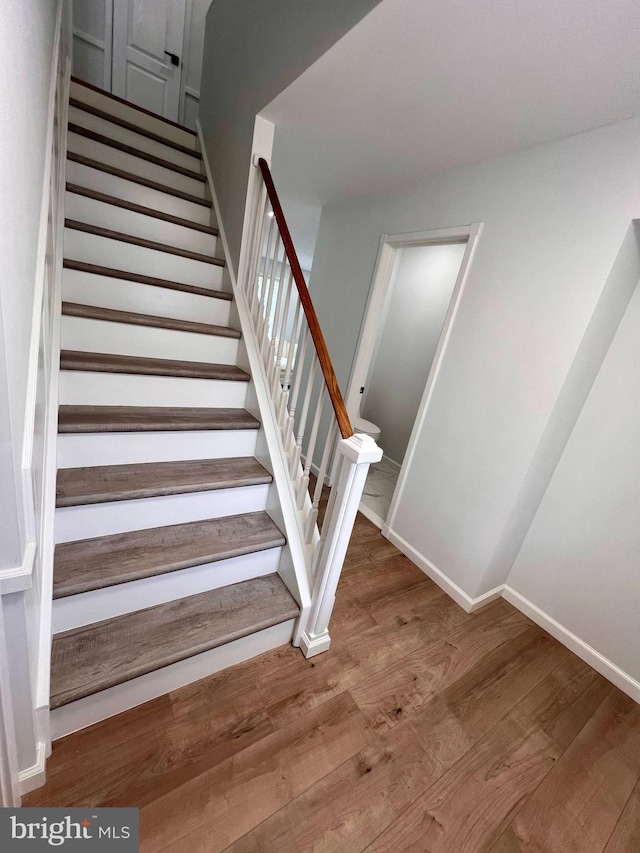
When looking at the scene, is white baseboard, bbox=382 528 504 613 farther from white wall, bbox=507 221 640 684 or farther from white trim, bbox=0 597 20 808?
white trim, bbox=0 597 20 808

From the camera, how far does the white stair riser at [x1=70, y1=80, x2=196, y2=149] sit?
7.68 ft

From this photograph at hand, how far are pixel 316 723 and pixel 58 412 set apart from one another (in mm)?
1583

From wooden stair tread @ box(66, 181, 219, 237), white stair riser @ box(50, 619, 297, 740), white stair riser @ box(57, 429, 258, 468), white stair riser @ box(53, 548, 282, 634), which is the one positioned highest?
wooden stair tread @ box(66, 181, 219, 237)

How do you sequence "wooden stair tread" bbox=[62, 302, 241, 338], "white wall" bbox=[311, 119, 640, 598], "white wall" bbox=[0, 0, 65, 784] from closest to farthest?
"white wall" bbox=[0, 0, 65, 784] < "white wall" bbox=[311, 119, 640, 598] < "wooden stair tread" bbox=[62, 302, 241, 338]

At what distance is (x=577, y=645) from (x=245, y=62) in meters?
3.66

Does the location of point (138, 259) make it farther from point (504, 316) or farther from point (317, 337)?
point (504, 316)

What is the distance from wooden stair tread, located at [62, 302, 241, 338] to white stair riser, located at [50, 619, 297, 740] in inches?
58.5

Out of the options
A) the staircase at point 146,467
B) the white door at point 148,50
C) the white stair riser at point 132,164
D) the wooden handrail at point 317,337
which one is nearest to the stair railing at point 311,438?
the wooden handrail at point 317,337

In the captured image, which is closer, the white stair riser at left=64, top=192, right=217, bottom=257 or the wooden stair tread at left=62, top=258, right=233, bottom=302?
the wooden stair tread at left=62, top=258, right=233, bottom=302

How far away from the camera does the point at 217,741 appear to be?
1.18 metres

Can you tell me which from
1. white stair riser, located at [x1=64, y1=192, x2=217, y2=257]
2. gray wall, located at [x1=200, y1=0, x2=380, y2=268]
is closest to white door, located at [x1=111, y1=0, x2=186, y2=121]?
gray wall, located at [x1=200, y1=0, x2=380, y2=268]

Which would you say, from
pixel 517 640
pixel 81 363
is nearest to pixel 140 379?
pixel 81 363

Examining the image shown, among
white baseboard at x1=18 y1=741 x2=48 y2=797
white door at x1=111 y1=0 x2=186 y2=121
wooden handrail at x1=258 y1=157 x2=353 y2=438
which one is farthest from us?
white door at x1=111 y1=0 x2=186 y2=121

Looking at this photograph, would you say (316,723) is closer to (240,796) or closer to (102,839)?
(240,796)
